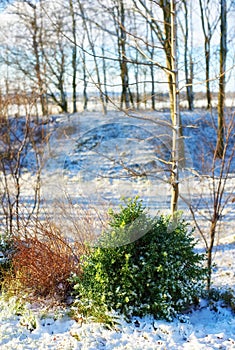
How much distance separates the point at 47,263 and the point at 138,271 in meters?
0.95

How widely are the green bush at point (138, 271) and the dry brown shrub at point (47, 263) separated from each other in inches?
11.4

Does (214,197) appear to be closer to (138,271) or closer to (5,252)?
(138,271)

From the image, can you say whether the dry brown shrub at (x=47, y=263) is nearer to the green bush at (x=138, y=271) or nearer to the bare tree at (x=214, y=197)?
the green bush at (x=138, y=271)

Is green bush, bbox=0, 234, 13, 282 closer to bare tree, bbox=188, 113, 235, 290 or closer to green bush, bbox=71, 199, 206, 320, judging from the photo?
green bush, bbox=71, 199, 206, 320

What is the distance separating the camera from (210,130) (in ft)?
40.8

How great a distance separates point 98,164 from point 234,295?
6890mm

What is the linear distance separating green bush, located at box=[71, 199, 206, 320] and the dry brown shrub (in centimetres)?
29

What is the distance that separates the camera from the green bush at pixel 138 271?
268 cm

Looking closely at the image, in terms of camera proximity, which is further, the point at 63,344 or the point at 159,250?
the point at 159,250

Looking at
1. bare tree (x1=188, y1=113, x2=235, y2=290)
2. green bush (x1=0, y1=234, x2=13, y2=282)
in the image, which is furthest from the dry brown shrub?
bare tree (x1=188, y1=113, x2=235, y2=290)

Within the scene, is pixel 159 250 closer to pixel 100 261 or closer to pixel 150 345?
pixel 100 261

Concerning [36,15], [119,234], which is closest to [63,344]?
[119,234]

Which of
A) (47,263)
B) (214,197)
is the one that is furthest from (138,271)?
(214,197)

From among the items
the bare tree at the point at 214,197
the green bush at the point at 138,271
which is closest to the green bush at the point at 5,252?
the green bush at the point at 138,271
